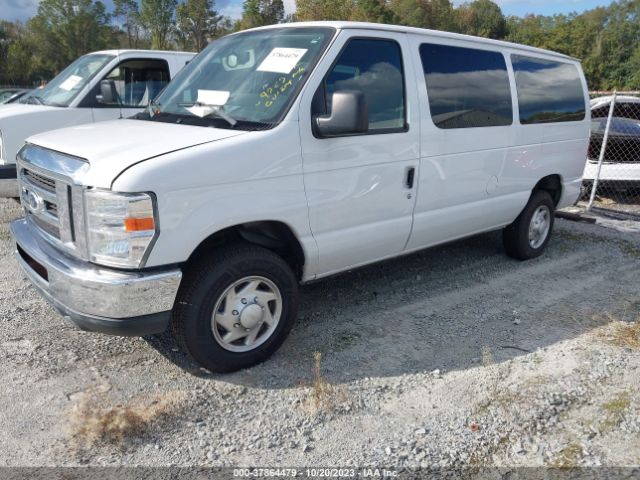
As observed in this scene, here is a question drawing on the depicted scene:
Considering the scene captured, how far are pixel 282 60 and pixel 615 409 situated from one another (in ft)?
9.87

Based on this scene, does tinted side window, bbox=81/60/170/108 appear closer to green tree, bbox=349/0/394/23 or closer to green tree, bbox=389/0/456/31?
green tree, bbox=349/0/394/23

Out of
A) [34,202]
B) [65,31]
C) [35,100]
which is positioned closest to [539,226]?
[34,202]

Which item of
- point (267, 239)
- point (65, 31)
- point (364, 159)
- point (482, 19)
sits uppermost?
point (482, 19)

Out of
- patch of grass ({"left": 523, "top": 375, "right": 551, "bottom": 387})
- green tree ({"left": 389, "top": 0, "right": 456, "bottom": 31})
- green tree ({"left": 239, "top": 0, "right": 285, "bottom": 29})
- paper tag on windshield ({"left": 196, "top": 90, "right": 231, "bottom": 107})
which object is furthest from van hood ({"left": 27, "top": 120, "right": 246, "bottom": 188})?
green tree ({"left": 389, "top": 0, "right": 456, "bottom": 31})

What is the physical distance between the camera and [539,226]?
6.09 meters

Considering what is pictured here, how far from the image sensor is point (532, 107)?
543 centimetres

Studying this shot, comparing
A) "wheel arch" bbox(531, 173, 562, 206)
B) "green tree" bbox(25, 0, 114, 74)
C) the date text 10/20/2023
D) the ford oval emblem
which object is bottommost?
the date text 10/20/2023

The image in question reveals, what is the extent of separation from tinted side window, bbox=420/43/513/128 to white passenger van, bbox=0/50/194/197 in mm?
4237

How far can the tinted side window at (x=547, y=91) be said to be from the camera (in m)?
5.34

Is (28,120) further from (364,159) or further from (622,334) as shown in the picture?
→ (622,334)

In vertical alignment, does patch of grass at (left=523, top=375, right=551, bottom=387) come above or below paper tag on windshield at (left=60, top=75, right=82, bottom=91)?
below

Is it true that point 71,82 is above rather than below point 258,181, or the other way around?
→ above

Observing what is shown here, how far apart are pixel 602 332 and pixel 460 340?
115 centimetres

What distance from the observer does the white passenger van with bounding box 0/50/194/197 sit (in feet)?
21.2
